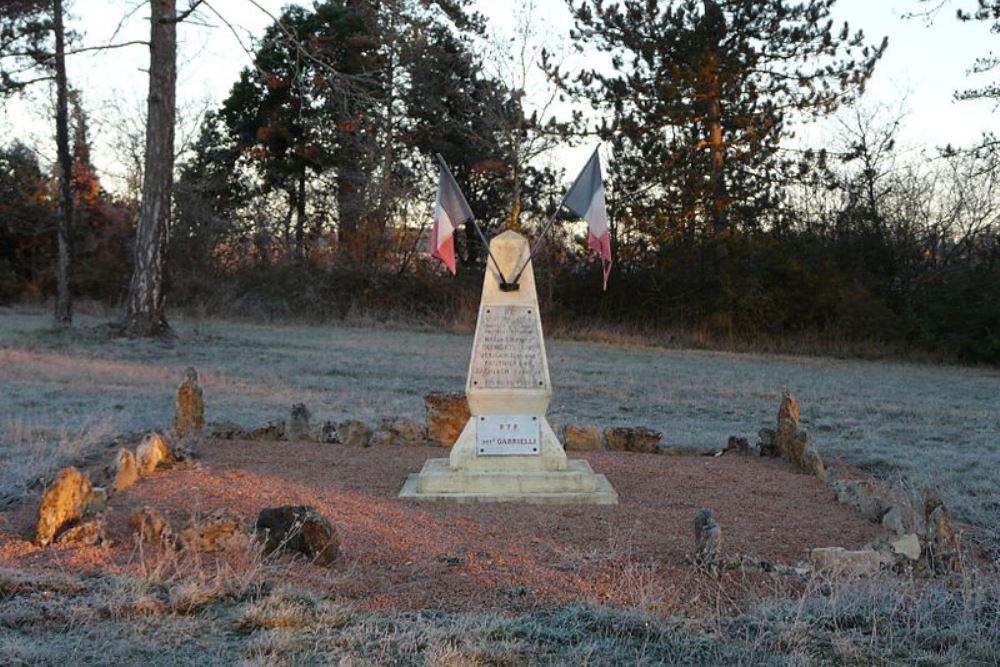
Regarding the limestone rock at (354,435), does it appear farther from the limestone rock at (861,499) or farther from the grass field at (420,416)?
the limestone rock at (861,499)

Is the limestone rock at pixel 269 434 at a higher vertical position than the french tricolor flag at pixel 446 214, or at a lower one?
lower

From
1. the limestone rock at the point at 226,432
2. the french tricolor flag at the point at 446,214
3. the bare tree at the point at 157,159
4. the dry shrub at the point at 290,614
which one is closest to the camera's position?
the dry shrub at the point at 290,614

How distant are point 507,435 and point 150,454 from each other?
2.68m

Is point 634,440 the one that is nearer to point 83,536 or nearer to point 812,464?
point 812,464

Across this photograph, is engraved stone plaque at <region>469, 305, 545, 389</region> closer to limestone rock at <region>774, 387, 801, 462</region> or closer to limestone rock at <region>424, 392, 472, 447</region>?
limestone rock at <region>424, 392, 472, 447</region>

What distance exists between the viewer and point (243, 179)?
3450 centimetres

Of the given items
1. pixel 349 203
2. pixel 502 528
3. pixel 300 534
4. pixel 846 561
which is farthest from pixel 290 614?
pixel 349 203

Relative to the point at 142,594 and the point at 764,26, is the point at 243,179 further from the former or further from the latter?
the point at 142,594

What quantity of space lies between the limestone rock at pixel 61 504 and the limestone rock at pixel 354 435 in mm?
3382

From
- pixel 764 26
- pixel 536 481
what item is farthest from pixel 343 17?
pixel 536 481

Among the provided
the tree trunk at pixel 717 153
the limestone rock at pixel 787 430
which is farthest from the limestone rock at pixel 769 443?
the tree trunk at pixel 717 153

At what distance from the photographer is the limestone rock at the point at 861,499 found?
6527 mm

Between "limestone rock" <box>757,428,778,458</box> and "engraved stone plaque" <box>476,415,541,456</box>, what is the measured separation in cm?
276

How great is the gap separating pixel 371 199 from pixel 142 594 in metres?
27.5
